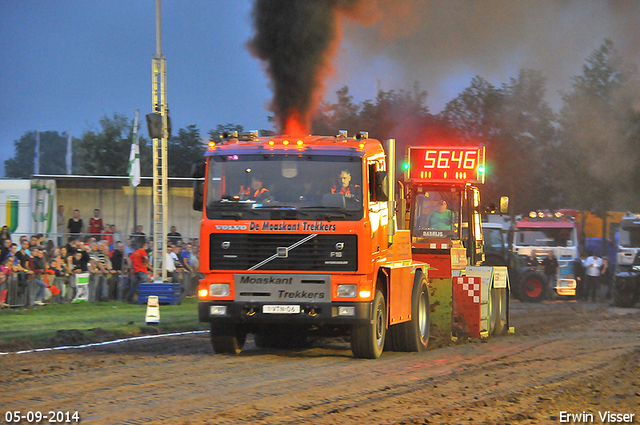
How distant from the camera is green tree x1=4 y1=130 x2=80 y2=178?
9831 centimetres

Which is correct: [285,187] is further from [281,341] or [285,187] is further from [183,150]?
[183,150]

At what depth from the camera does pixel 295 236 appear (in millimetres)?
11797

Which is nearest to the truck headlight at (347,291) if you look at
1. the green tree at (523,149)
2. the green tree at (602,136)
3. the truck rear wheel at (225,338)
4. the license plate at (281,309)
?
the license plate at (281,309)

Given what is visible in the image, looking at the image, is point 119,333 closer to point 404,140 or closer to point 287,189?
point 287,189

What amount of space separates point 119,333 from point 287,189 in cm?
557

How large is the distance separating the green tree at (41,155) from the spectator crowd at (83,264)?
2803 inches

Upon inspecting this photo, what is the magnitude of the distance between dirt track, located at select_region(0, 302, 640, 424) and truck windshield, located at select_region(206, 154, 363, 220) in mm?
2088

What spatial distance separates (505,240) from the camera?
34531 mm

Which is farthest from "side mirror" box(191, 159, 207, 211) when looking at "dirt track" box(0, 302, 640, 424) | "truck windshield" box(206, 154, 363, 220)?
"dirt track" box(0, 302, 640, 424)

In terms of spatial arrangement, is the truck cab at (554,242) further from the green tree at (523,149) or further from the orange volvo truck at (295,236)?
the orange volvo truck at (295,236)

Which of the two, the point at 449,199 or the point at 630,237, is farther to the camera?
the point at 630,237

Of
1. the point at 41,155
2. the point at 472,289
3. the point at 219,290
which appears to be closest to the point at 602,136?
the point at 472,289

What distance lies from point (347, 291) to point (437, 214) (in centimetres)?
710

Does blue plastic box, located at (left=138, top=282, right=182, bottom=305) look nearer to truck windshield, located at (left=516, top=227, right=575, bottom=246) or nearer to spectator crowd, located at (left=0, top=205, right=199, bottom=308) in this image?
spectator crowd, located at (left=0, top=205, right=199, bottom=308)
